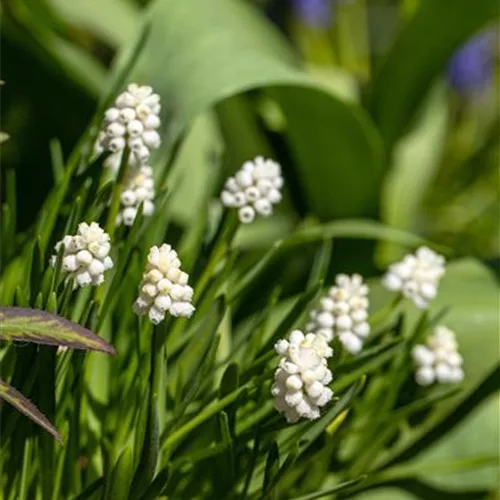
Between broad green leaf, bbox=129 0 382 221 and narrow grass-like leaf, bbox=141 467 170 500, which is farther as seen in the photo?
broad green leaf, bbox=129 0 382 221

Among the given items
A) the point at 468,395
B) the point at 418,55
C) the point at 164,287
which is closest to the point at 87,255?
the point at 164,287

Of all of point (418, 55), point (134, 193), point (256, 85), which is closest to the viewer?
point (134, 193)

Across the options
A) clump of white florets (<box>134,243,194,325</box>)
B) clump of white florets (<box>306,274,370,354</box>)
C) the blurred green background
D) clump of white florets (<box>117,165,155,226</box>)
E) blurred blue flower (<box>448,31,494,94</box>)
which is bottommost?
blurred blue flower (<box>448,31,494,94</box>)

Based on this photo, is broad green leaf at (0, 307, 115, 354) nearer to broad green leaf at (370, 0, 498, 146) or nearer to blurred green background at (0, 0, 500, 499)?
blurred green background at (0, 0, 500, 499)

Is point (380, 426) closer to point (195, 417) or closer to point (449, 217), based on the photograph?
point (195, 417)

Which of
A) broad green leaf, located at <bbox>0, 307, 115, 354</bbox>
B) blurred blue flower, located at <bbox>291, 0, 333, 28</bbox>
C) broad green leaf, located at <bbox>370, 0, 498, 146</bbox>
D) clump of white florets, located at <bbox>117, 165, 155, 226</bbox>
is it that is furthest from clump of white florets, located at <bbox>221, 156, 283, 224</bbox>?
blurred blue flower, located at <bbox>291, 0, 333, 28</bbox>

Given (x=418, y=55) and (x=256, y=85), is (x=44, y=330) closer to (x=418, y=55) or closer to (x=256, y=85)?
(x=256, y=85)
